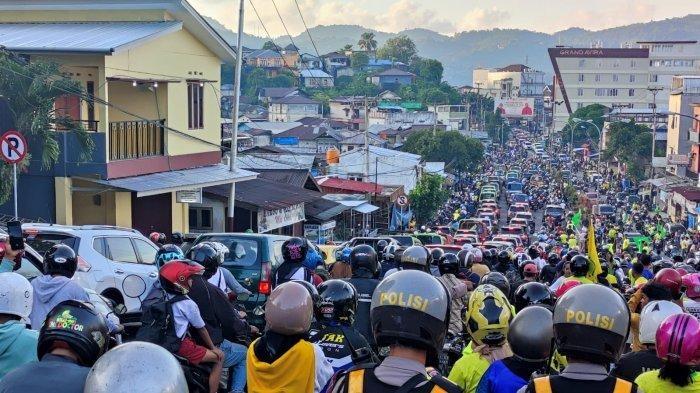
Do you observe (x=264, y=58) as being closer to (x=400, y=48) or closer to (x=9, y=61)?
(x=400, y=48)

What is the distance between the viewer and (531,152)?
438 feet

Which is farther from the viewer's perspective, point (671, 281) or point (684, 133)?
point (684, 133)

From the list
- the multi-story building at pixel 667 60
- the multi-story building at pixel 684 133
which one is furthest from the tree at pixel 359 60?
the multi-story building at pixel 684 133

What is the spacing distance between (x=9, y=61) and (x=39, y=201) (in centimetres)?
360

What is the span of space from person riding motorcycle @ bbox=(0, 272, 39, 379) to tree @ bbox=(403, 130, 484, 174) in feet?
237

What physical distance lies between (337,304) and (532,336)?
5.94ft

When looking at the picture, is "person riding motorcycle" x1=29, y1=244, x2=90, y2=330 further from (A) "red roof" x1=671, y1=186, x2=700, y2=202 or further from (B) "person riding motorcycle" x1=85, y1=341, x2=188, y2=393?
(A) "red roof" x1=671, y1=186, x2=700, y2=202

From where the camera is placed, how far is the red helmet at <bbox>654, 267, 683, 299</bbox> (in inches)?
322

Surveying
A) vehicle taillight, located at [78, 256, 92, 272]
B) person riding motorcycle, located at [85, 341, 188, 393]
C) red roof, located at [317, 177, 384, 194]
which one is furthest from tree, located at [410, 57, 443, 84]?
person riding motorcycle, located at [85, 341, 188, 393]

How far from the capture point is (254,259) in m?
13.6

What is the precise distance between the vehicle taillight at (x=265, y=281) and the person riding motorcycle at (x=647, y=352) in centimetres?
775

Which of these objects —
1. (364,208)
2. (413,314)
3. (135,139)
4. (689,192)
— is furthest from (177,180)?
(689,192)

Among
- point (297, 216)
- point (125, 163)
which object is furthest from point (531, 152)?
point (125, 163)

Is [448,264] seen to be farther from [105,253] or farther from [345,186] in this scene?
[345,186]
